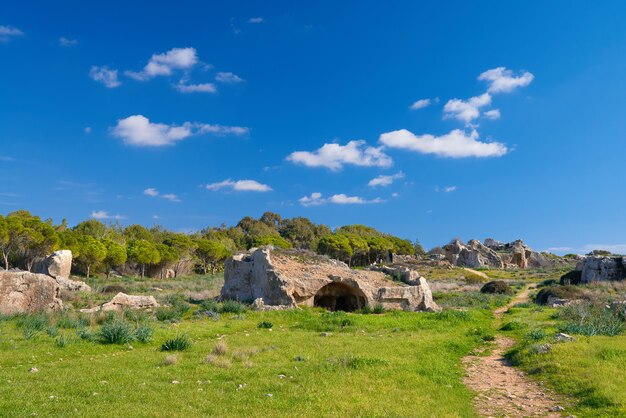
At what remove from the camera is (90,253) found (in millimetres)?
64562

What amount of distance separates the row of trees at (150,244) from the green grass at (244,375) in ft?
155

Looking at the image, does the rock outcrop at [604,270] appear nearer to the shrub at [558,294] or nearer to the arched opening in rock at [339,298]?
the shrub at [558,294]

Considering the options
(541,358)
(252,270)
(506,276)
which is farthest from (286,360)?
(506,276)

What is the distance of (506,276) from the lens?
75.5m

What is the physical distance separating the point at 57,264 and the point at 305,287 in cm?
3605

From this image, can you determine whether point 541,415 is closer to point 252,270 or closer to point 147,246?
point 252,270

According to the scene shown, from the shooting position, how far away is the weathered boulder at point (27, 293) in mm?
24000

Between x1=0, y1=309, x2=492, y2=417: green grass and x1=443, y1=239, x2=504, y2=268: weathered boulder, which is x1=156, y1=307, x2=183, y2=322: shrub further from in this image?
x1=443, y1=239, x2=504, y2=268: weathered boulder

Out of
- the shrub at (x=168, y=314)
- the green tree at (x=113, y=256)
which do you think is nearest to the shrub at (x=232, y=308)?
the shrub at (x=168, y=314)

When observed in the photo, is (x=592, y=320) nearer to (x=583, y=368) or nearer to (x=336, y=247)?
(x=583, y=368)

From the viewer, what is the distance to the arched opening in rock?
2956 centimetres

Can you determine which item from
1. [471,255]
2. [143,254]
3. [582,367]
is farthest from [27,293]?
[471,255]

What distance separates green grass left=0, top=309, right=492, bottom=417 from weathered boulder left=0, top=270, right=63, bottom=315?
489 cm

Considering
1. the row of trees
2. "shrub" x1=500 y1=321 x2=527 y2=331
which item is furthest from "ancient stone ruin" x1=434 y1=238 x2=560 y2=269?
"shrub" x1=500 y1=321 x2=527 y2=331
